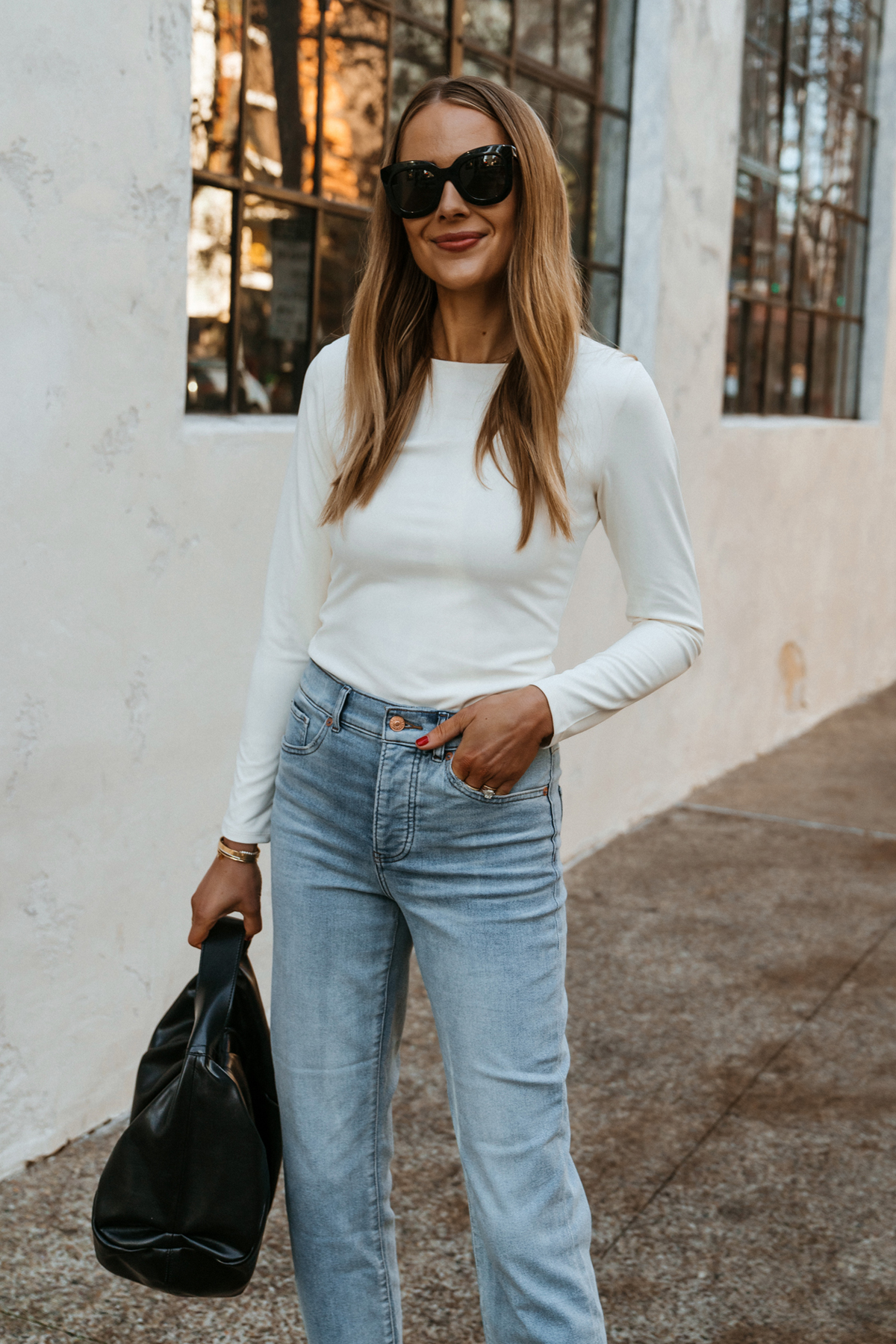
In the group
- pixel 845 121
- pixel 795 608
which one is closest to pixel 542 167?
pixel 795 608

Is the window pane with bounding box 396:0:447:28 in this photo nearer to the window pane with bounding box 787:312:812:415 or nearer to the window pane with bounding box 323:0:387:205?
the window pane with bounding box 323:0:387:205

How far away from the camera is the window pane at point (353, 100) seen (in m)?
3.76

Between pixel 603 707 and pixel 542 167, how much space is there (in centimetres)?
67

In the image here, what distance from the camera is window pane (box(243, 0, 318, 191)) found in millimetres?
3467

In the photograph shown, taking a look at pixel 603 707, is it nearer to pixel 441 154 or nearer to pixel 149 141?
pixel 441 154

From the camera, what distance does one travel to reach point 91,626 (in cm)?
287

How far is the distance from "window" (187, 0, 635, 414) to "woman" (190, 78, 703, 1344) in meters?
1.20

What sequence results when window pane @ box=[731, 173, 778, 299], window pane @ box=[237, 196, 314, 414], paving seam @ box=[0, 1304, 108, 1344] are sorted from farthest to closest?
window pane @ box=[731, 173, 778, 299] → window pane @ box=[237, 196, 314, 414] → paving seam @ box=[0, 1304, 108, 1344]

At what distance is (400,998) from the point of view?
1.86m

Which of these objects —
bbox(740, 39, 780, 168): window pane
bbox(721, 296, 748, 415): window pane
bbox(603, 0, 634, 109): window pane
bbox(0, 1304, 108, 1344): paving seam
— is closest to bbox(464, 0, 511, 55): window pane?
bbox(603, 0, 634, 109): window pane

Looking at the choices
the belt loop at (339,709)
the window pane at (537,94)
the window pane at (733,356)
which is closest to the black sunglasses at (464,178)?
the belt loop at (339,709)

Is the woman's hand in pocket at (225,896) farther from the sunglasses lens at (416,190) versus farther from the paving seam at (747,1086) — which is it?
the paving seam at (747,1086)

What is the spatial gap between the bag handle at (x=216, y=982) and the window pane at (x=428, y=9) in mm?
3105

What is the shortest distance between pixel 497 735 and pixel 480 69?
3.51m
